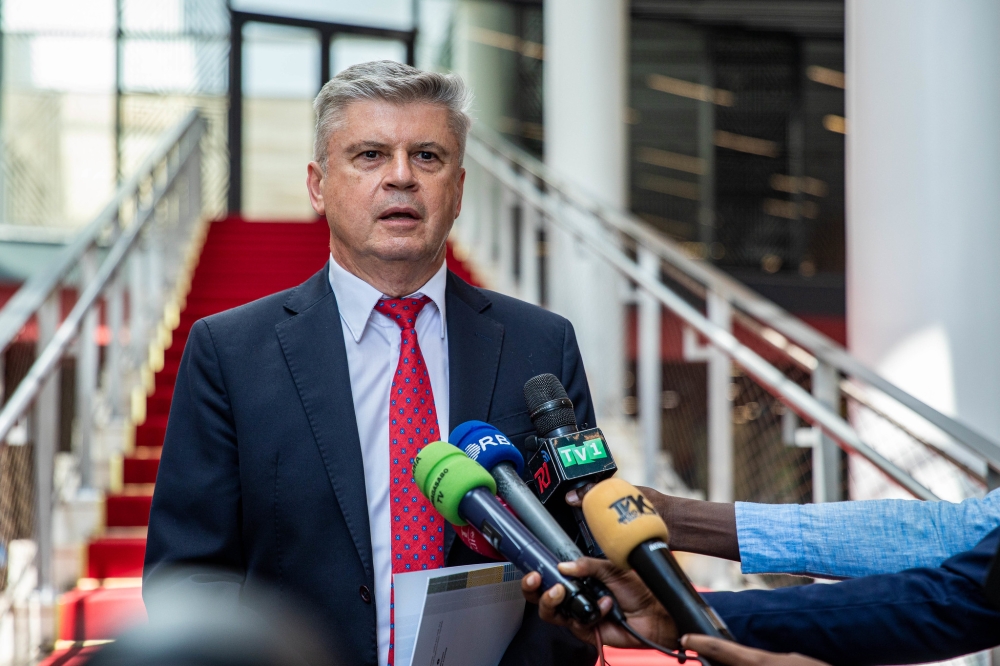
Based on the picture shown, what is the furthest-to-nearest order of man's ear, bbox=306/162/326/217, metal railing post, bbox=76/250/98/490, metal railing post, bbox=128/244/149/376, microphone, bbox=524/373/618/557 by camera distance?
1. metal railing post, bbox=128/244/149/376
2. metal railing post, bbox=76/250/98/490
3. man's ear, bbox=306/162/326/217
4. microphone, bbox=524/373/618/557

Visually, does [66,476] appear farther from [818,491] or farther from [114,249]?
[818,491]

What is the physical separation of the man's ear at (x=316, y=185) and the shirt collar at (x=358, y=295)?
0.30ft

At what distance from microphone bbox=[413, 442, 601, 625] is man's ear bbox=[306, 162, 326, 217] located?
642 millimetres

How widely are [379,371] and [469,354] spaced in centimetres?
14

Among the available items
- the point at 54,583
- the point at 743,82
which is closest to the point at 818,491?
the point at 54,583

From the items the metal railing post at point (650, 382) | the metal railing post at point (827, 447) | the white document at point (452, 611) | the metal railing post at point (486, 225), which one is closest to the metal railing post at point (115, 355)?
the metal railing post at point (650, 382)

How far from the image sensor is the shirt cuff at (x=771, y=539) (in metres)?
1.24

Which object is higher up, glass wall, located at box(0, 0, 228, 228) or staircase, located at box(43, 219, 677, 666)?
glass wall, located at box(0, 0, 228, 228)

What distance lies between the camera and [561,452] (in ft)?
3.62

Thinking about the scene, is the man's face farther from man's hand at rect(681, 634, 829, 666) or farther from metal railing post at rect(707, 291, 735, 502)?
metal railing post at rect(707, 291, 735, 502)

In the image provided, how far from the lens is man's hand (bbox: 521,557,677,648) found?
0.94 m

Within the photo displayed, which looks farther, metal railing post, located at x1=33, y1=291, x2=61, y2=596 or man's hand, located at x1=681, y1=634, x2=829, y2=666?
metal railing post, located at x1=33, y1=291, x2=61, y2=596

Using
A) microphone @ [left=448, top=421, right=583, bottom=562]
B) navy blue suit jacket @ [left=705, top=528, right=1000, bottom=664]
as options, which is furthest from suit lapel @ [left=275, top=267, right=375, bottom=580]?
navy blue suit jacket @ [left=705, top=528, right=1000, bottom=664]

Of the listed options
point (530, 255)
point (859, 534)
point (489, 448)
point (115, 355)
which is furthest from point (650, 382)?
point (489, 448)
